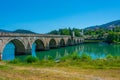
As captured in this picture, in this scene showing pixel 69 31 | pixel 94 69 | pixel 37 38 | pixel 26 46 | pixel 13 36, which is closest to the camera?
pixel 94 69

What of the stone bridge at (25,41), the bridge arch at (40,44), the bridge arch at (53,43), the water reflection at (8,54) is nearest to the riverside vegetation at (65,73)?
the stone bridge at (25,41)

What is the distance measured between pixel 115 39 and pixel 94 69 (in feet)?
359

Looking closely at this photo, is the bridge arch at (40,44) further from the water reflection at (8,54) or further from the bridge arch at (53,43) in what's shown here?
the bridge arch at (53,43)

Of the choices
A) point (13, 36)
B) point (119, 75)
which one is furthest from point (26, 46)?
point (119, 75)

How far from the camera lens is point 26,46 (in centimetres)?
6738

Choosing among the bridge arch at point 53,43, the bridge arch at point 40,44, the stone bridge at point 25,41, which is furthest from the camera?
the bridge arch at point 53,43

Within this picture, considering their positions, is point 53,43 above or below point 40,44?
below

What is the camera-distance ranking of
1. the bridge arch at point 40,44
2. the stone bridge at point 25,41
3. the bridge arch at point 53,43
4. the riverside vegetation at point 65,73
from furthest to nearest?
the bridge arch at point 53,43
the bridge arch at point 40,44
the stone bridge at point 25,41
the riverside vegetation at point 65,73

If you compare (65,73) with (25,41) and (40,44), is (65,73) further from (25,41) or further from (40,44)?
(40,44)

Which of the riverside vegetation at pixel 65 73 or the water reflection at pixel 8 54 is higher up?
the riverside vegetation at pixel 65 73

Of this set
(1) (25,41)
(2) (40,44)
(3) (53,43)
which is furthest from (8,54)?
(3) (53,43)

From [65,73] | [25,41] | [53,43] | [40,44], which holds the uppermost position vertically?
[25,41]

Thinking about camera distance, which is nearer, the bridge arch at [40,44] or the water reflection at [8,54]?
the water reflection at [8,54]

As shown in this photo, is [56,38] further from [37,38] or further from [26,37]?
[26,37]
